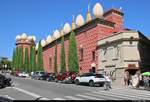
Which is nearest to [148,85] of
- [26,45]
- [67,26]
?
[67,26]

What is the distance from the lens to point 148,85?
31.9 metres

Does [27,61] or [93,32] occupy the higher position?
[93,32]

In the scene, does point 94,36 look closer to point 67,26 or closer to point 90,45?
point 90,45

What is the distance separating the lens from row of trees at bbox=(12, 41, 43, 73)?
7850cm

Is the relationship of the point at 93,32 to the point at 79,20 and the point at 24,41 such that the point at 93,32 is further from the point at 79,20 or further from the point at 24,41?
the point at 24,41

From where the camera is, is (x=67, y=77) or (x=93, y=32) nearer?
(x=67, y=77)

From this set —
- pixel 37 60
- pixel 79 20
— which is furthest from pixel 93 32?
pixel 37 60

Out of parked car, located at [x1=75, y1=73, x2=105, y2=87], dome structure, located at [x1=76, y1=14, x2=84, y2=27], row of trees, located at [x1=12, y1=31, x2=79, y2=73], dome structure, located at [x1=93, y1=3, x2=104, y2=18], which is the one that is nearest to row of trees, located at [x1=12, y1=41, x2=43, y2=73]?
row of trees, located at [x1=12, y1=31, x2=79, y2=73]

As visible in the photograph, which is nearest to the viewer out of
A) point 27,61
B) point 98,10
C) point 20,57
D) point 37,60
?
point 98,10

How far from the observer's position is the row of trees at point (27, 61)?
78500 mm

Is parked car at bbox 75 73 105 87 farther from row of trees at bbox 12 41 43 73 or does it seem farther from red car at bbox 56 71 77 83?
row of trees at bbox 12 41 43 73

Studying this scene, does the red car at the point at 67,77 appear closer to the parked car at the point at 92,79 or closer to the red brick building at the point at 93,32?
the parked car at the point at 92,79

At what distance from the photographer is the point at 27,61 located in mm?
94062

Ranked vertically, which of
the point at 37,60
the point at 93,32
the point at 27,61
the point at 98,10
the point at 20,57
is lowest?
the point at 37,60
